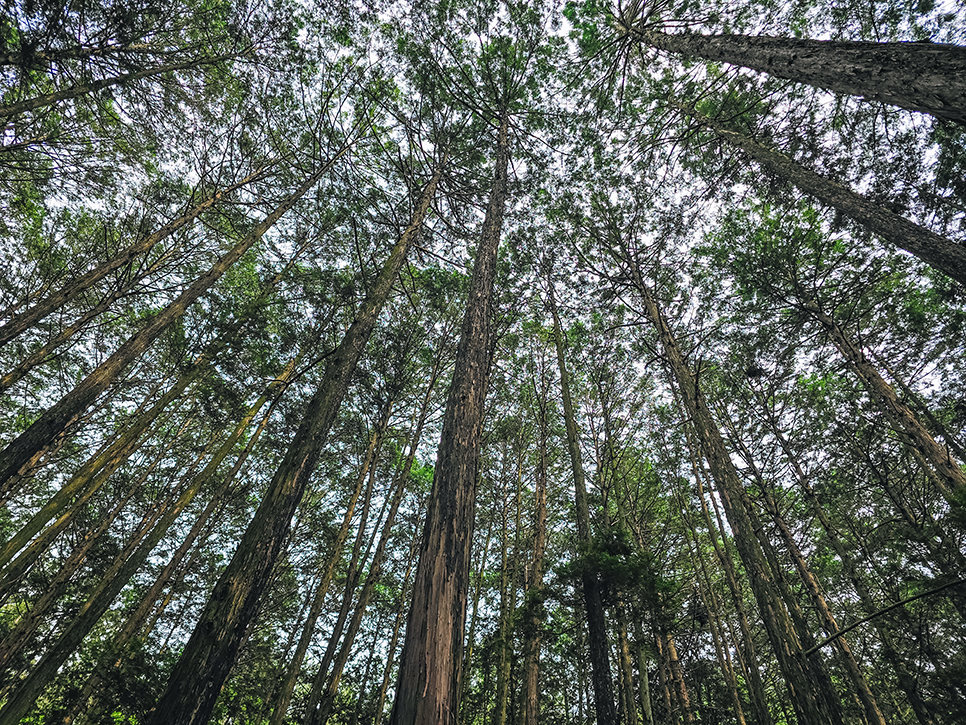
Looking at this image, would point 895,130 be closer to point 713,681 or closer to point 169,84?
point 713,681

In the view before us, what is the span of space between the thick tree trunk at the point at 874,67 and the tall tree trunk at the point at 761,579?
3.67 meters

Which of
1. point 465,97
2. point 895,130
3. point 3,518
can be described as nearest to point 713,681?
point 895,130

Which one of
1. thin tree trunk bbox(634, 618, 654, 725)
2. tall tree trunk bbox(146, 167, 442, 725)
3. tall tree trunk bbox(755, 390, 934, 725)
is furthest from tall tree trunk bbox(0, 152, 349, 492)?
tall tree trunk bbox(755, 390, 934, 725)

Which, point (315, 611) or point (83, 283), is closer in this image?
point (83, 283)

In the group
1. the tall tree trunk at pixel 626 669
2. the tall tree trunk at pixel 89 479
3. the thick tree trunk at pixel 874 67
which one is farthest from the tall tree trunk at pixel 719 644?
the tall tree trunk at pixel 89 479

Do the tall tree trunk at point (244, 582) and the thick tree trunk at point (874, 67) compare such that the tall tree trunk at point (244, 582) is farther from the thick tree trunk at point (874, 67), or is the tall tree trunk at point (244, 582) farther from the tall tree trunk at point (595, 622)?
the thick tree trunk at point (874, 67)

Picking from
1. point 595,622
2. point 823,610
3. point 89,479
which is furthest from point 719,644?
point 89,479

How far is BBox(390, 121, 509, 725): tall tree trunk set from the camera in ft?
5.08

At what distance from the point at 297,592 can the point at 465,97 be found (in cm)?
1584

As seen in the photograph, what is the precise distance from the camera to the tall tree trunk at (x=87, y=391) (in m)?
4.11

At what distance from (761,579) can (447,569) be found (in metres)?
4.55

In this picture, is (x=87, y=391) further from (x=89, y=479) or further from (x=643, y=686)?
(x=643, y=686)

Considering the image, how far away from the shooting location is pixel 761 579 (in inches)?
172

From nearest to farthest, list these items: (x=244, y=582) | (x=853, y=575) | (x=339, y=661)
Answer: (x=244, y=582)
(x=339, y=661)
(x=853, y=575)
